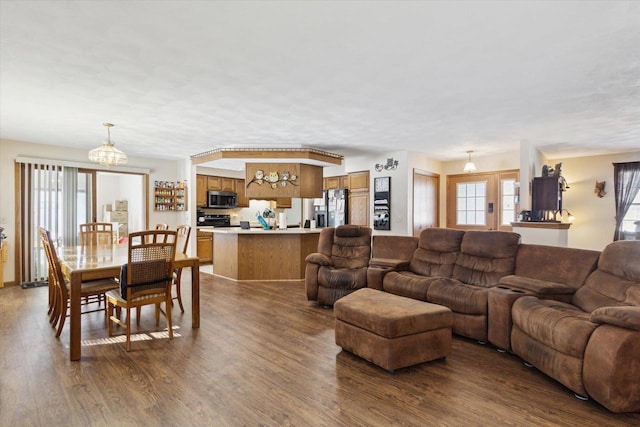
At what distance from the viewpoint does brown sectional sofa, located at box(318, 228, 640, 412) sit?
6.75 feet

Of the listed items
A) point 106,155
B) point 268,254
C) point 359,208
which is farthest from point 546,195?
point 106,155

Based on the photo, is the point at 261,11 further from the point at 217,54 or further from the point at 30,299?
the point at 30,299

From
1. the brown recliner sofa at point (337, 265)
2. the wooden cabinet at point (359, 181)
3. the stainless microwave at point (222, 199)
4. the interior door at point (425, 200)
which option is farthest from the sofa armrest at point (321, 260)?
the stainless microwave at point (222, 199)

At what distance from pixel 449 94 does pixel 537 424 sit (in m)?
2.90

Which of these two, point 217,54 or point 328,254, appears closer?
point 217,54

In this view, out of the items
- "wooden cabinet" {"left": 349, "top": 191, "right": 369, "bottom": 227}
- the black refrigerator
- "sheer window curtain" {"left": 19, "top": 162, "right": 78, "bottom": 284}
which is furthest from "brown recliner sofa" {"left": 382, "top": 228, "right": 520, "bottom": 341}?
"sheer window curtain" {"left": 19, "top": 162, "right": 78, "bottom": 284}

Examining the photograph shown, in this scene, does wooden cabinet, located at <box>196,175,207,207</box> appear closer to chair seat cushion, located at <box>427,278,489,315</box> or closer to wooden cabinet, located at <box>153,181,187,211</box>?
wooden cabinet, located at <box>153,181,187,211</box>

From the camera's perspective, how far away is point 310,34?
2.28m

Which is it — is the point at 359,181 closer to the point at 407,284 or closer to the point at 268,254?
the point at 268,254

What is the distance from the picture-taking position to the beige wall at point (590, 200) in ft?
22.1

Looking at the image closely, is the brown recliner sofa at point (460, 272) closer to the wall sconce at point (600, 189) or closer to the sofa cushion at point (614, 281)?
the sofa cushion at point (614, 281)

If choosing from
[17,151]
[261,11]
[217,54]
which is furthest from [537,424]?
[17,151]

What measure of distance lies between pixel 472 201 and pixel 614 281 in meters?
4.94

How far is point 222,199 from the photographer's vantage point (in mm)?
8219
